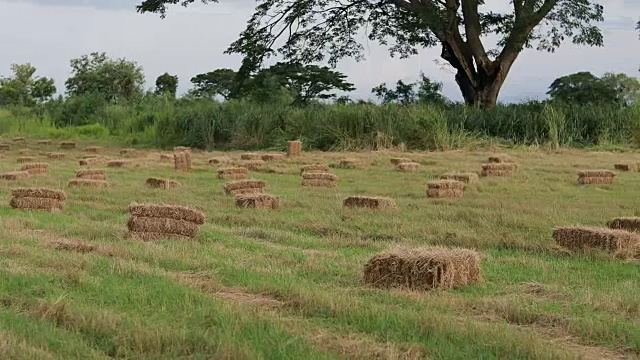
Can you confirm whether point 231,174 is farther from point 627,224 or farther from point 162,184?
point 627,224

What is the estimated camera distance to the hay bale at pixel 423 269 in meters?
6.19

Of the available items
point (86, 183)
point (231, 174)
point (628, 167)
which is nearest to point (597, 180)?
point (628, 167)

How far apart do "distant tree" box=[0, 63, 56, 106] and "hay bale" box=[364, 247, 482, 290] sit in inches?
2008

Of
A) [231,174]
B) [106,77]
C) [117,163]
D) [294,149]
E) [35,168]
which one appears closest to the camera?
[231,174]

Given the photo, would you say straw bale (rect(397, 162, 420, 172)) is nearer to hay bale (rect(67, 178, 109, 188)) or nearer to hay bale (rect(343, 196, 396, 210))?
hay bale (rect(343, 196, 396, 210))

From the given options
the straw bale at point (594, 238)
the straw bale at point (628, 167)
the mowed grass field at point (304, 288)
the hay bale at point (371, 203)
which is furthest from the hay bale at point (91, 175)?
the straw bale at point (628, 167)

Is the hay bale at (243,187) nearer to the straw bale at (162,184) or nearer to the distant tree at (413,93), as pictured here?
the straw bale at (162,184)

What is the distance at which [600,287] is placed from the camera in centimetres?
641

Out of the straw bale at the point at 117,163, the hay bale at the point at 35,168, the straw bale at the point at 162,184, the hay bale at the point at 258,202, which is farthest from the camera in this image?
the straw bale at the point at 117,163

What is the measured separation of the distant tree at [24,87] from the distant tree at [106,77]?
3.00 metres

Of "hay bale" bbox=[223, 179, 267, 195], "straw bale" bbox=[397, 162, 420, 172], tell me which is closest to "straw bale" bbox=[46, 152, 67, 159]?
"straw bale" bbox=[397, 162, 420, 172]

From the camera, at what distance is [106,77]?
51.5m

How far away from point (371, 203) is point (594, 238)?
3.56 metres

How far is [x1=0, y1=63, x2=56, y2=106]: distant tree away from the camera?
5441 cm
